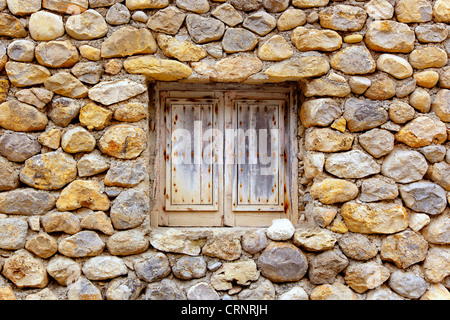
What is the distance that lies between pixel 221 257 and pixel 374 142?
1115mm

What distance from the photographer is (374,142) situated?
204cm

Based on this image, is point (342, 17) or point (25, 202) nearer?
point (25, 202)

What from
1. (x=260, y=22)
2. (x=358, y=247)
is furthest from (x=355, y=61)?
(x=358, y=247)

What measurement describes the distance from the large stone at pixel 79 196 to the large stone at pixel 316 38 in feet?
4.77

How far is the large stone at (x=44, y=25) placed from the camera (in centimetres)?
196

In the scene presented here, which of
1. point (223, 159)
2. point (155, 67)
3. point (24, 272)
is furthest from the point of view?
point (223, 159)

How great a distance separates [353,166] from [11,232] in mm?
1960

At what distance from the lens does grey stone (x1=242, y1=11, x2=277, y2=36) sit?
6.75 ft

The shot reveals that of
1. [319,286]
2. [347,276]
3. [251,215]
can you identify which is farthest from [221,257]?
[347,276]

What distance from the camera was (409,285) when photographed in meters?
2.00

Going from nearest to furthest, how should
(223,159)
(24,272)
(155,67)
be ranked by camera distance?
(24,272)
(155,67)
(223,159)

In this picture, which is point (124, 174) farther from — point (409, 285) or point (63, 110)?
point (409, 285)

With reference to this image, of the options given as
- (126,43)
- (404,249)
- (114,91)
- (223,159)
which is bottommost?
(404,249)

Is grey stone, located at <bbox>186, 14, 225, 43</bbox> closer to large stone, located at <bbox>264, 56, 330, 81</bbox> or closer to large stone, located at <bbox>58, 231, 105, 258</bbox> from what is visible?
large stone, located at <bbox>264, 56, 330, 81</bbox>
